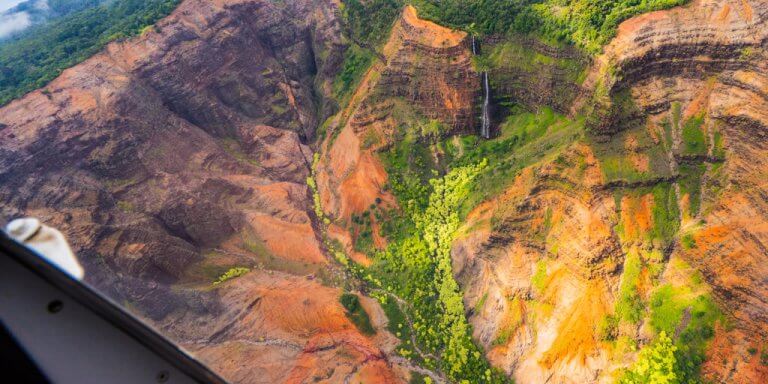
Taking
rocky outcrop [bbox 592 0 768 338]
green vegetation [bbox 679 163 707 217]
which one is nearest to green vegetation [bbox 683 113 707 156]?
rocky outcrop [bbox 592 0 768 338]

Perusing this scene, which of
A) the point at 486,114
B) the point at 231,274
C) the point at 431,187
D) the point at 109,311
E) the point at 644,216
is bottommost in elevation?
the point at 231,274

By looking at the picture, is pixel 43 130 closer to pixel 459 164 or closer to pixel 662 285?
pixel 459 164

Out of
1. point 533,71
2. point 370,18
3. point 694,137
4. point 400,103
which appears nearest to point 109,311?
point 694,137

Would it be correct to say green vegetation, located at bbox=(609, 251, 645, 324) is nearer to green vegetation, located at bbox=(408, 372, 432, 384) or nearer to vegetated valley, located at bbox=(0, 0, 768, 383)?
vegetated valley, located at bbox=(0, 0, 768, 383)

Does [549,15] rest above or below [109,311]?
below

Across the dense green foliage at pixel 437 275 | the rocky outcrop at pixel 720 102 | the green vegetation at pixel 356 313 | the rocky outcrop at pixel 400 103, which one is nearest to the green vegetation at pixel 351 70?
the rocky outcrop at pixel 400 103

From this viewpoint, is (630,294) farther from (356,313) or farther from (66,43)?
(66,43)

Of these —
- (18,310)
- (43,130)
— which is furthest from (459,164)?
(18,310)
